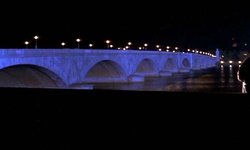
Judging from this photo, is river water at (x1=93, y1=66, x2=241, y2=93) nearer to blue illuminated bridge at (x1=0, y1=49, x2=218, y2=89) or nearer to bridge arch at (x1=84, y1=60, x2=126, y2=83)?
bridge arch at (x1=84, y1=60, x2=126, y2=83)

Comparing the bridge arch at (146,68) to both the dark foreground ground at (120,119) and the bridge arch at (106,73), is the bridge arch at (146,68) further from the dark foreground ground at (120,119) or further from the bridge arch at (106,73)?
the dark foreground ground at (120,119)

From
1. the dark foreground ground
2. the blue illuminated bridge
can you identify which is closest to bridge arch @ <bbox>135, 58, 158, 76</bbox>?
the blue illuminated bridge

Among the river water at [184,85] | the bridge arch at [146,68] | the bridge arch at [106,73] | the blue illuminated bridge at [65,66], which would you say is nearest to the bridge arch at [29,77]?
the blue illuminated bridge at [65,66]

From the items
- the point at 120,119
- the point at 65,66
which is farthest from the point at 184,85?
the point at 120,119

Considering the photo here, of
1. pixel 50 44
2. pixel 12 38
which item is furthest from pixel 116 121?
pixel 50 44

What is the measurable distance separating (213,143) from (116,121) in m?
1.08

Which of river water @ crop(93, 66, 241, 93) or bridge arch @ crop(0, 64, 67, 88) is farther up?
bridge arch @ crop(0, 64, 67, 88)

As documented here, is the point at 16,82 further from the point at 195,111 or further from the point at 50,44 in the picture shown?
the point at 195,111

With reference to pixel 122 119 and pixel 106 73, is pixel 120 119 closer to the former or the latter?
pixel 122 119

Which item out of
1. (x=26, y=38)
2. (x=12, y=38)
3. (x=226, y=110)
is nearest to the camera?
(x=226, y=110)

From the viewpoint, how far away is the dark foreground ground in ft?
12.6

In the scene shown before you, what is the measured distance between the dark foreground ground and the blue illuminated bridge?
21.9 metres

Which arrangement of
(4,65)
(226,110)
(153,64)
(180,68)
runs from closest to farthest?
(226,110) → (4,65) → (153,64) → (180,68)

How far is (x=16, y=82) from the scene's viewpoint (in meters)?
34.4
